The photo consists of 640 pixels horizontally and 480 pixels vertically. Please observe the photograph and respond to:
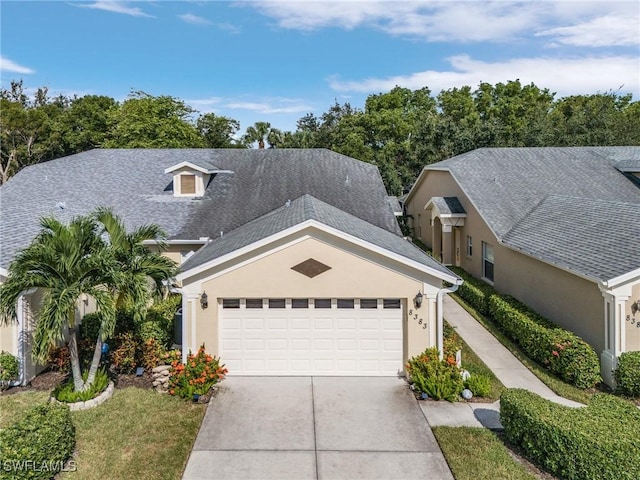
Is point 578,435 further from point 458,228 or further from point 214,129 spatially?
point 214,129

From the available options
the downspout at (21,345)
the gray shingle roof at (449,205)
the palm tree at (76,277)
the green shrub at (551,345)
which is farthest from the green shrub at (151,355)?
the gray shingle roof at (449,205)

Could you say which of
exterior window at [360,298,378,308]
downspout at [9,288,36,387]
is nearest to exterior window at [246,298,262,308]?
exterior window at [360,298,378,308]

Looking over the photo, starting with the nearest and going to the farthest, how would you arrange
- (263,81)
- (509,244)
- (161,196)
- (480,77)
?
1. (509,244)
2. (161,196)
3. (263,81)
4. (480,77)

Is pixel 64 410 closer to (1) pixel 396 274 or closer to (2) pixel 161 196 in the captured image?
(1) pixel 396 274

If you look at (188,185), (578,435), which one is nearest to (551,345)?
(578,435)

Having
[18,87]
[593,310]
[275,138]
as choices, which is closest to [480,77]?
[275,138]

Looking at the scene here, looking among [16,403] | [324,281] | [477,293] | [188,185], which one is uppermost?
[188,185]
